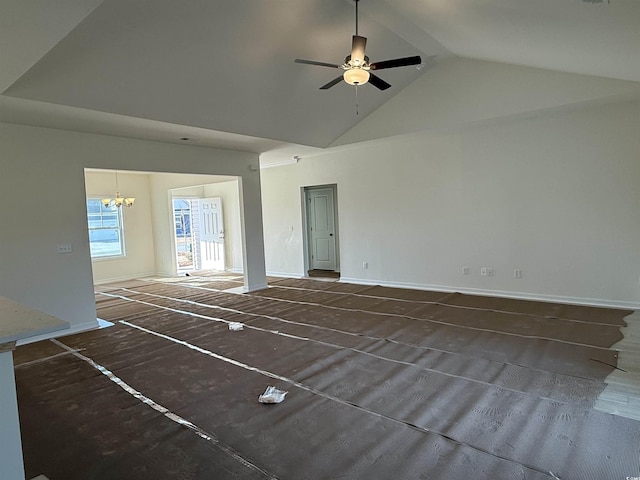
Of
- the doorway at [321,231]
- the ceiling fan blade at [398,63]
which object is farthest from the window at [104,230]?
the ceiling fan blade at [398,63]

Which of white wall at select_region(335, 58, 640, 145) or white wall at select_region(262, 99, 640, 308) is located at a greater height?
white wall at select_region(335, 58, 640, 145)

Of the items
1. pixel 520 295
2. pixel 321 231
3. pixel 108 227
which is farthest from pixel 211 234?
pixel 520 295

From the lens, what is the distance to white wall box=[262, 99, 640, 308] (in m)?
4.93

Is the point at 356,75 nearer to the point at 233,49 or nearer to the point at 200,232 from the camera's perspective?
the point at 233,49

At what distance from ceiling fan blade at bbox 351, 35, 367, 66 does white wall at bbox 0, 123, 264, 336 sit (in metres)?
3.67

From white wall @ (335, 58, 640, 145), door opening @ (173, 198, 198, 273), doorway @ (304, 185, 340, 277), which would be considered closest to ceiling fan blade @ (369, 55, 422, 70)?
white wall @ (335, 58, 640, 145)

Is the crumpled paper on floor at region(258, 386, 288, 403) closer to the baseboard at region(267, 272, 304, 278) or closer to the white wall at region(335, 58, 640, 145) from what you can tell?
the white wall at region(335, 58, 640, 145)

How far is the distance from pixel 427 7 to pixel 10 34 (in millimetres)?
3349

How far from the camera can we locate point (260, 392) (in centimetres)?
306

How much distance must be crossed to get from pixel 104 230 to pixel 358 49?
26.1 ft

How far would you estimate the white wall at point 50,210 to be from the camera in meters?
4.48

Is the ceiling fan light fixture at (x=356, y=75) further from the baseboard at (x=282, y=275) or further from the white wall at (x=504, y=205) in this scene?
the baseboard at (x=282, y=275)

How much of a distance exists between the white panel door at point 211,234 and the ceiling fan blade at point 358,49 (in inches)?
278

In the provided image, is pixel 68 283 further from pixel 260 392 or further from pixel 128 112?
pixel 260 392
